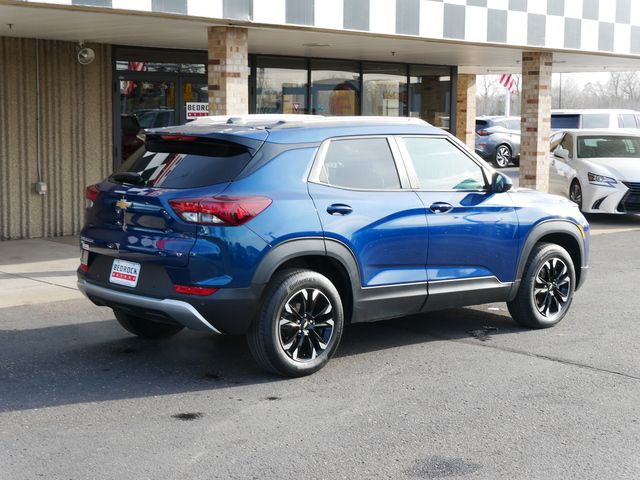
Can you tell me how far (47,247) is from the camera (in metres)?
12.1

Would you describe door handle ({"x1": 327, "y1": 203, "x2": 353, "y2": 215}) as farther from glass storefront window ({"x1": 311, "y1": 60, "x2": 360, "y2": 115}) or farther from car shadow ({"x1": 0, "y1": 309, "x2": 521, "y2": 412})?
glass storefront window ({"x1": 311, "y1": 60, "x2": 360, "y2": 115})

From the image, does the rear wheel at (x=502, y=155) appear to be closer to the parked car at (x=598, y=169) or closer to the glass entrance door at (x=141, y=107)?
the parked car at (x=598, y=169)

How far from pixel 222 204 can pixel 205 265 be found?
0.38 meters

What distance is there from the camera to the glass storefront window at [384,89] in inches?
694

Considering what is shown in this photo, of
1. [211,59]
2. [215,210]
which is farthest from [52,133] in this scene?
[215,210]

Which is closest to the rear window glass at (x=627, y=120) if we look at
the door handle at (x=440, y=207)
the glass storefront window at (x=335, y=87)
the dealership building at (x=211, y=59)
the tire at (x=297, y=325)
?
the dealership building at (x=211, y=59)

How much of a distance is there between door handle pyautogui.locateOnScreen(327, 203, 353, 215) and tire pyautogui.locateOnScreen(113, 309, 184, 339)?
1654 millimetres

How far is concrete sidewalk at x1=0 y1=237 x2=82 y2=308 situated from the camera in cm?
897

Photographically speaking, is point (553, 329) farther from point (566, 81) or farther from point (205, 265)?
point (566, 81)

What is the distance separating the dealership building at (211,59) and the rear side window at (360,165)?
3803 mm

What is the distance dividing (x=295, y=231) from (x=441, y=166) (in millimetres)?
1557

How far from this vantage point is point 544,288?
25.3ft

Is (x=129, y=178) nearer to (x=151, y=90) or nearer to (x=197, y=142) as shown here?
(x=197, y=142)

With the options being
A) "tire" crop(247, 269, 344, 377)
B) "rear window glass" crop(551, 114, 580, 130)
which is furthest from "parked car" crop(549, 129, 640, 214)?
"rear window glass" crop(551, 114, 580, 130)
